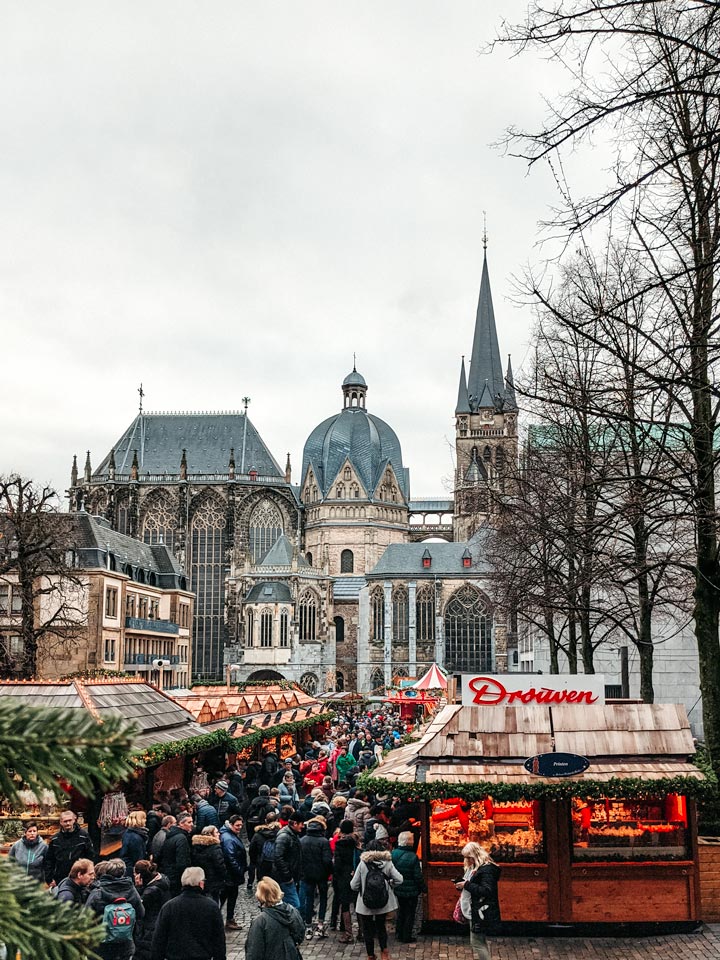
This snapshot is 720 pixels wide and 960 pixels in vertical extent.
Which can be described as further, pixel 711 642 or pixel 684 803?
pixel 711 642

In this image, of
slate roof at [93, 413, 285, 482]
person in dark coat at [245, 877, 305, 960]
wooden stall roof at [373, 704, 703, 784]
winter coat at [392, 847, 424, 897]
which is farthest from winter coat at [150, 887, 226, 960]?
slate roof at [93, 413, 285, 482]

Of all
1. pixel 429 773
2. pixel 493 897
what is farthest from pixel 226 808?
pixel 493 897

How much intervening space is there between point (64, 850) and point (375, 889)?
371cm

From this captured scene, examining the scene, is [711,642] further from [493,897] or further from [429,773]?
[493,897]

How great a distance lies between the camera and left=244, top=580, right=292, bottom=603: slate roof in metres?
77.8

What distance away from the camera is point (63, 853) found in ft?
37.9

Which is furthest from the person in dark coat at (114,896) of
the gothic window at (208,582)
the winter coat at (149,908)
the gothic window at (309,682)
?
the gothic window at (208,582)

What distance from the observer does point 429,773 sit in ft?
41.4

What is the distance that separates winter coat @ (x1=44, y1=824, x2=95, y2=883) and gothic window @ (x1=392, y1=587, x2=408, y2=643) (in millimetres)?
68739

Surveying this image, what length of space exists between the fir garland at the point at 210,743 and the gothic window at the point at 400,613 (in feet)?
164

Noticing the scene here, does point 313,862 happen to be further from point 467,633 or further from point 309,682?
point 467,633

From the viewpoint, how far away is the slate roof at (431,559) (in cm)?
7962

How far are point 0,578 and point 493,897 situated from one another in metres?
37.3

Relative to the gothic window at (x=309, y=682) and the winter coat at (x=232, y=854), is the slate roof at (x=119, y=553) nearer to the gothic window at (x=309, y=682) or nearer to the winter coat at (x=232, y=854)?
the gothic window at (x=309, y=682)
